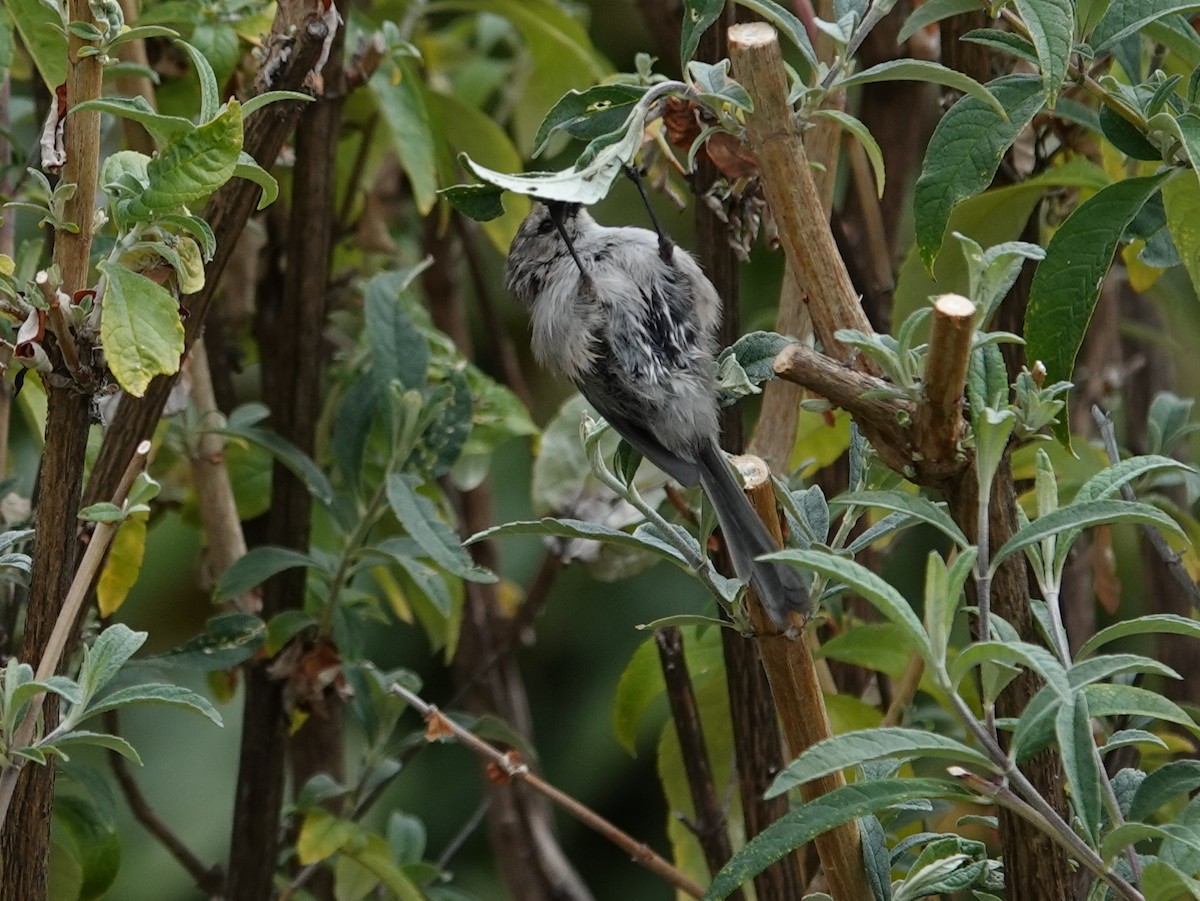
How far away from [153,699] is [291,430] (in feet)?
2.87

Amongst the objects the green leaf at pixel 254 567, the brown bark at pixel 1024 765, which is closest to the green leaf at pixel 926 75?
the brown bark at pixel 1024 765

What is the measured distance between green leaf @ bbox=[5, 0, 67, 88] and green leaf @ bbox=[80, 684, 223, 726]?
0.72m

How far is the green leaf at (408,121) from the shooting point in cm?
199

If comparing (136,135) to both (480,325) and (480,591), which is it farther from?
(480,325)

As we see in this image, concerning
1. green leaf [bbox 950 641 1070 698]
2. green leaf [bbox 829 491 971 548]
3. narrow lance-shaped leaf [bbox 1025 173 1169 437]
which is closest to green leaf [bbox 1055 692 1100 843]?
green leaf [bbox 950 641 1070 698]

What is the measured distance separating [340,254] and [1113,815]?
191 cm

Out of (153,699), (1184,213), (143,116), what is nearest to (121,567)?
(153,699)

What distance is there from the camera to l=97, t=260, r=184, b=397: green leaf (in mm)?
1092

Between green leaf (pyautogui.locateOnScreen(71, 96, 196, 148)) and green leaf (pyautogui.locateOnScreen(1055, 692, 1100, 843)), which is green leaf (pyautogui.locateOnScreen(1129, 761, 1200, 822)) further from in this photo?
green leaf (pyautogui.locateOnScreen(71, 96, 196, 148))

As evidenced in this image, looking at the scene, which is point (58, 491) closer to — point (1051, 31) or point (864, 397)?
point (864, 397)

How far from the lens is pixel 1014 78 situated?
127cm

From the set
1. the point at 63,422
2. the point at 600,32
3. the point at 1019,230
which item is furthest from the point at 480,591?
the point at 600,32

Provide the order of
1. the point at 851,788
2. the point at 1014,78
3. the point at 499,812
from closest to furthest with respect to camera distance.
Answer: the point at 851,788, the point at 1014,78, the point at 499,812

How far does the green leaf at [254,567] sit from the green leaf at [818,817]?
915 mm
